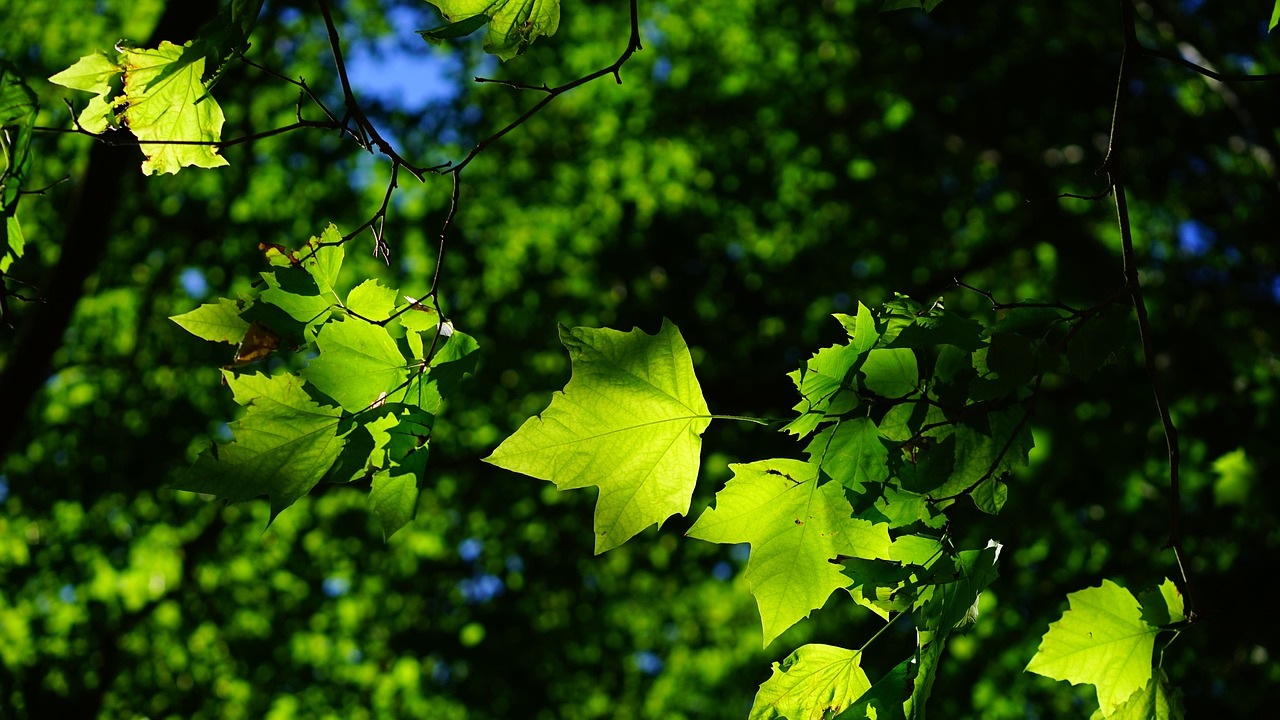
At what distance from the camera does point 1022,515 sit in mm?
6969

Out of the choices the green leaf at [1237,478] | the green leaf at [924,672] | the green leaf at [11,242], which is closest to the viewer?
Result: the green leaf at [924,672]

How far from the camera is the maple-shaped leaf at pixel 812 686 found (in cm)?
168

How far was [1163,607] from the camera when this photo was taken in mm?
1779

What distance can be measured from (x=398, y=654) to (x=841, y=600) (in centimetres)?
511

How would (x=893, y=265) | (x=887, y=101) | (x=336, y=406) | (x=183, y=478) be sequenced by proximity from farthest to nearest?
1. (x=887, y=101)
2. (x=893, y=265)
3. (x=336, y=406)
4. (x=183, y=478)

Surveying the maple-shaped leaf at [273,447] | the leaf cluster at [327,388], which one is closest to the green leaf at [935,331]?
the leaf cluster at [327,388]

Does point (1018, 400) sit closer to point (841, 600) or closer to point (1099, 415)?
point (1099, 415)

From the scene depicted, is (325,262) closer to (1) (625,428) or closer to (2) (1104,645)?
(1) (625,428)

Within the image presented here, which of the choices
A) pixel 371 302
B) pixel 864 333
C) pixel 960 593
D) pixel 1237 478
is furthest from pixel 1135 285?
pixel 1237 478

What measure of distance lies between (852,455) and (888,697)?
0.41 meters

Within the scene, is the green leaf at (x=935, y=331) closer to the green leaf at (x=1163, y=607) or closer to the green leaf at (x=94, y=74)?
the green leaf at (x=1163, y=607)

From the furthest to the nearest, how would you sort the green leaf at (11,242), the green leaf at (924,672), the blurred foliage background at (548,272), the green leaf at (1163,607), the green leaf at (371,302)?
the blurred foliage background at (548,272), the green leaf at (1163,607), the green leaf at (371,302), the green leaf at (11,242), the green leaf at (924,672)

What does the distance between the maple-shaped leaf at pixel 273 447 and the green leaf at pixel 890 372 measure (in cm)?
94

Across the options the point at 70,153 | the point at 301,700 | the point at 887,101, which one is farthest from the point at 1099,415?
the point at 70,153
